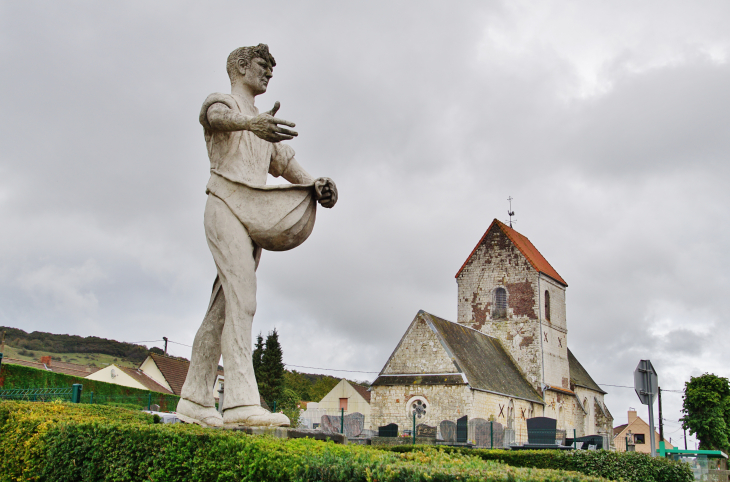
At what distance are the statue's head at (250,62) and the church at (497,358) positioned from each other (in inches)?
951

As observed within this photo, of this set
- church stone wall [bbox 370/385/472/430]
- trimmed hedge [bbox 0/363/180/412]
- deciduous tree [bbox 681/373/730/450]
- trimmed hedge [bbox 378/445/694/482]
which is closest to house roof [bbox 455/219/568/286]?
deciduous tree [bbox 681/373/730/450]

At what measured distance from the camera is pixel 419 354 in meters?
30.0

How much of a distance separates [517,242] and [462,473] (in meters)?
39.9

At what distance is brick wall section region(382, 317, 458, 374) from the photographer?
29344 millimetres

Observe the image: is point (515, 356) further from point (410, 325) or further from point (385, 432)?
point (385, 432)

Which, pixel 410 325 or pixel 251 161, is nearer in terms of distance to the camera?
pixel 251 161

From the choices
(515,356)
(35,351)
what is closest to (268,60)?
(515,356)

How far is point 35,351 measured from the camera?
53.5 m

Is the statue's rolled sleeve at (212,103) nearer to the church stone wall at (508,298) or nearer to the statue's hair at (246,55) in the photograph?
→ the statue's hair at (246,55)

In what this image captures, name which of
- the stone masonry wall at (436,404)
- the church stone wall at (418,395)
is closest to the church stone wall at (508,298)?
the stone masonry wall at (436,404)

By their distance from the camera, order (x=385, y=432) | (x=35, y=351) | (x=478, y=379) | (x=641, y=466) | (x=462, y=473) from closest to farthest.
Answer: (x=462, y=473)
(x=641, y=466)
(x=385, y=432)
(x=478, y=379)
(x=35, y=351)

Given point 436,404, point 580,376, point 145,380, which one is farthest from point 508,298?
point 145,380

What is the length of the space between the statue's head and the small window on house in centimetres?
3655

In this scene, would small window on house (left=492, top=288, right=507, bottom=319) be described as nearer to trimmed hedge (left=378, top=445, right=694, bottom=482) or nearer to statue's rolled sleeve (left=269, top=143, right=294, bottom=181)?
trimmed hedge (left=378, top=445, right=694, bottom=482)
